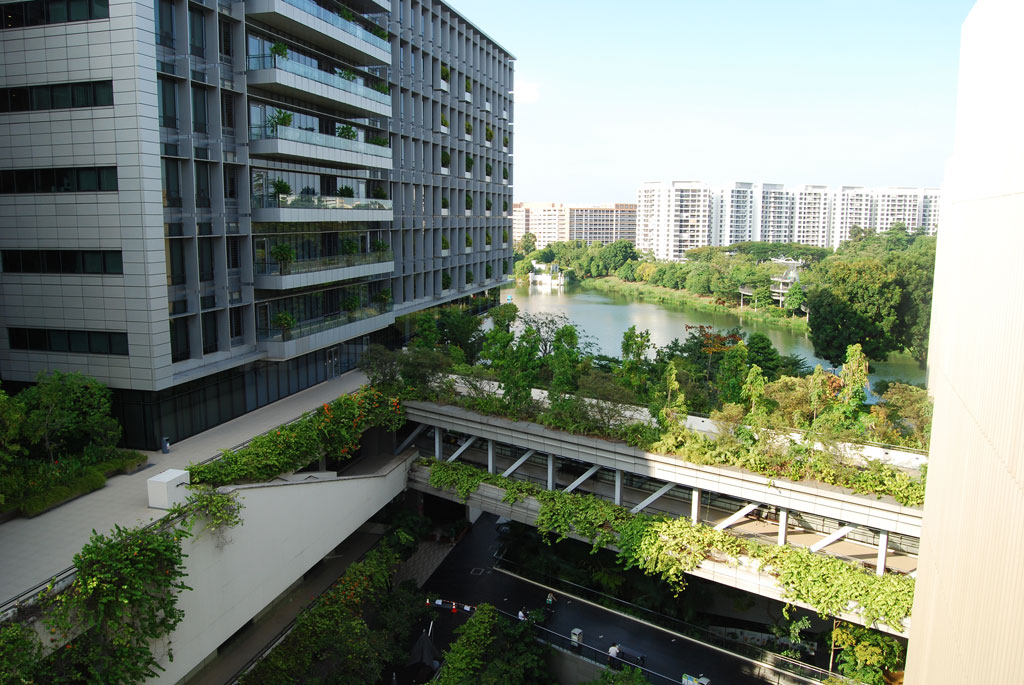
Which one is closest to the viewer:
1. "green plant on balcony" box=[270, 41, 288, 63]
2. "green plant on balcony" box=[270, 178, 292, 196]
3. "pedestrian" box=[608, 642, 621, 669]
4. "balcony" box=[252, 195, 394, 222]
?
"pedestrian" box=[608, 642, 621, 669]

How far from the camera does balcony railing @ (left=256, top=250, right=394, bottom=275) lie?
19969 millimetres

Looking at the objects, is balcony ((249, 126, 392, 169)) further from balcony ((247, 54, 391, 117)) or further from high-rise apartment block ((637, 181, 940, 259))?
high-rise apartment block ((637, 181, 940, 259))

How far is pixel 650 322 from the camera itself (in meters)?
56.7

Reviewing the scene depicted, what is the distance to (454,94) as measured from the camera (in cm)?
3155

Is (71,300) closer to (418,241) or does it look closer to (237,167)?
(237,167)

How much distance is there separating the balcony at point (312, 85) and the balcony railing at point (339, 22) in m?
1.43

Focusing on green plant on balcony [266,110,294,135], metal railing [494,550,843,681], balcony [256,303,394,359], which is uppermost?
green plant on balcony [266,110,294,135]

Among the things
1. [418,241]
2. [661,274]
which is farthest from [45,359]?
[661,274]

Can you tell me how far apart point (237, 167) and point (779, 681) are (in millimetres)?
17385

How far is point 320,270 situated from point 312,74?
5488mm

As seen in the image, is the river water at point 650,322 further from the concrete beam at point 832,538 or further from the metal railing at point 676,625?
the concrete beam at point 832,538

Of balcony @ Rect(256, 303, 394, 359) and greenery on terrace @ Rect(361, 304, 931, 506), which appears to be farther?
balcony @ Rect(256, 303, 394, 359)

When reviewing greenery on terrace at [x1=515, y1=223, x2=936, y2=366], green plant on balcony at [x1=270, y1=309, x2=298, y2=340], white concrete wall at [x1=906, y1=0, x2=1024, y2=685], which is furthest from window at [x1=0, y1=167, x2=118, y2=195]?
greenery on terrace at [x1=515, y1=223, x2=936, y2=366]

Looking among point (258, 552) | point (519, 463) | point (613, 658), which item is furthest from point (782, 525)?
point (258, 552)
